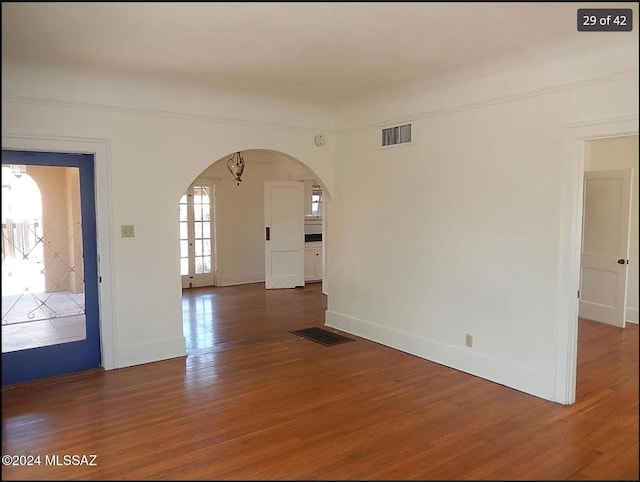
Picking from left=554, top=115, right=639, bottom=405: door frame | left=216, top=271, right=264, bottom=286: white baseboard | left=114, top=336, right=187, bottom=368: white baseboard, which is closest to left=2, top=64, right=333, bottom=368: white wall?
left=114, top=336, right=187, bottom=368: white baseboard

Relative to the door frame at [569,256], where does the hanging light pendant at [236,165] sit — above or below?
above

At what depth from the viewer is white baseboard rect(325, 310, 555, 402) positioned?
3826 millimetres

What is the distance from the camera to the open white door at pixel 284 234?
8773mm

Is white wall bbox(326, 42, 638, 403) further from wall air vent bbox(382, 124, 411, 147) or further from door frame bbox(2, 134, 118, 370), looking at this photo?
door frame bbox(2, 134, 118, 370)

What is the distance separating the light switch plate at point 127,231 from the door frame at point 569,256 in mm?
3696

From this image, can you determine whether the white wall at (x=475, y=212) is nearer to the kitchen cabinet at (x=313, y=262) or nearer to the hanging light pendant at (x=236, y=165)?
the hanging light pendant at (x=236, y=165)

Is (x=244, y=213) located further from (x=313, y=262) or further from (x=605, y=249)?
(x=605, y=249)

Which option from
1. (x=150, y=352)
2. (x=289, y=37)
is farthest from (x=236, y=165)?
(x=289, y=37)

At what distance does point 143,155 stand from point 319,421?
2.89 metres

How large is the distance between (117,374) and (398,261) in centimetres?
292

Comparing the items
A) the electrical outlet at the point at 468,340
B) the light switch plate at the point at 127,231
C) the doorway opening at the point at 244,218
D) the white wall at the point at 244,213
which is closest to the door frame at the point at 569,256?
the electrical outlet at the point at 468,340

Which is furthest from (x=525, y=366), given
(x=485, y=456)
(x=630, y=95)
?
(x=630, y=95)

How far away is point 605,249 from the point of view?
596cm

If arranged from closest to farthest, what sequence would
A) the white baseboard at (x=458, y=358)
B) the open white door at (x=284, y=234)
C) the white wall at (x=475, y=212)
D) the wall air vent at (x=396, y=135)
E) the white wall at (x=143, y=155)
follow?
1. the white wall at (x=475, y=212)
2. the white baseboard at (x=458, y=358)
3. the white wall at (x=143, y=155)
4. the wall air vent at (x=396, y=135)
5. the open white door at (x=284, y=234)
